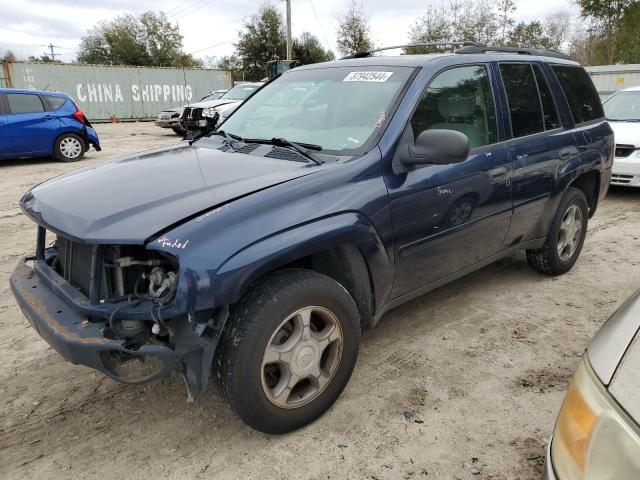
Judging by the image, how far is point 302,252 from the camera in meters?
2.33

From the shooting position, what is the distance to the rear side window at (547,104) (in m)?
3.95

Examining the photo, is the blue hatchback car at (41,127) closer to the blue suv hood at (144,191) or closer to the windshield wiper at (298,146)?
the blue suv hood at (144,191)

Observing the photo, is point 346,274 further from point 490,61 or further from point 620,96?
point 620,96

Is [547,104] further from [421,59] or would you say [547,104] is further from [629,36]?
[629,36]

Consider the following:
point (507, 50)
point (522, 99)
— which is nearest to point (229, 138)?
point (522, 99)

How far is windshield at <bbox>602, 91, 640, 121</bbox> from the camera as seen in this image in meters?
8.40

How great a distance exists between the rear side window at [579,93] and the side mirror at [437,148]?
2.13 meters

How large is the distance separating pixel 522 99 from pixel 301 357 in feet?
8.65

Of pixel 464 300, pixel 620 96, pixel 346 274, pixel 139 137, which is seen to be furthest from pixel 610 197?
pixel 139 137

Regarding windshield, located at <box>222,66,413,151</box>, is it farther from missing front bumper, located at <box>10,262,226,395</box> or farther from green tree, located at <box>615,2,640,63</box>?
green tree, located at <box>615,2,640,63</box>

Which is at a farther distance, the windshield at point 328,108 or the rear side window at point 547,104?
the rear side window at point 547,104

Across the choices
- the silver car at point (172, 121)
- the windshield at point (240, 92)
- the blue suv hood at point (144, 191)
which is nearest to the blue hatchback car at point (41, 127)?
the silver car at point (172, 121)

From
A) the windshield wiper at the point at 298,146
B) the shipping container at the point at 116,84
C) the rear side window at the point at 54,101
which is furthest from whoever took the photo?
the shipping container at the point at 116,84

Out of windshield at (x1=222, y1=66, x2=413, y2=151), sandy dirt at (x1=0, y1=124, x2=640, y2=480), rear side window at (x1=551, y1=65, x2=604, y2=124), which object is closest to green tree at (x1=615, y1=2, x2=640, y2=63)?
rear side window at (x1=551, y1=65, x2=604, y2=124)
